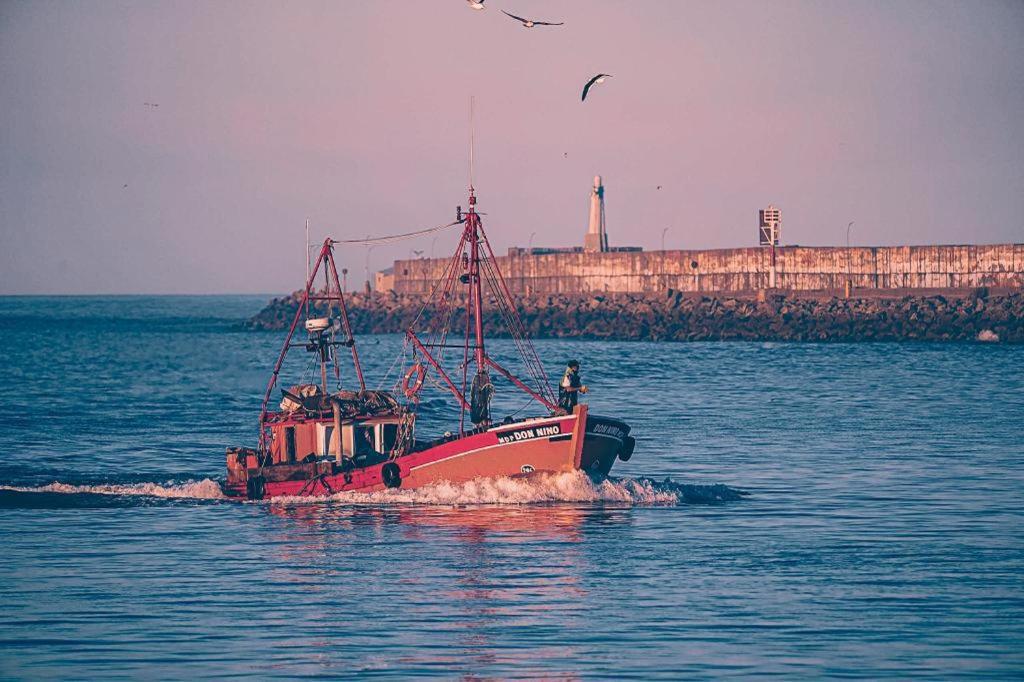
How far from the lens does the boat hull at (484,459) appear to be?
31.3m

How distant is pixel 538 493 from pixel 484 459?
135cm

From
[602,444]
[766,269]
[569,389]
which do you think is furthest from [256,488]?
[766,269]

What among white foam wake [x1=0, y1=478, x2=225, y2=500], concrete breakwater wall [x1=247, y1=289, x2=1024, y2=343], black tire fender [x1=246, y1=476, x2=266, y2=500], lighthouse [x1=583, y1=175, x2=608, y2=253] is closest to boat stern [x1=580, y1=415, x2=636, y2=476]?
black tire fender [x1=246, y1=476, x2=266, y2=500]

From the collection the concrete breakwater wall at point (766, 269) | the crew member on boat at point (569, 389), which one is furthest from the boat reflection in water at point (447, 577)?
the concrete breakwater wall at point (766, 269)

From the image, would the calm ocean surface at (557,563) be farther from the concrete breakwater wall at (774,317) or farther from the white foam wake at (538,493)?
the concrete breakwater wall at (774,317)

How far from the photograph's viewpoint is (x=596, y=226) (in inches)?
5162

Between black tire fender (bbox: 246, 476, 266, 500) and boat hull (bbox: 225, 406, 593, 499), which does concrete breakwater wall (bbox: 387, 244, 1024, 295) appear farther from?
black tire fender (bbox: 246, 476, 266, 500)

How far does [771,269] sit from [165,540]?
92.4m

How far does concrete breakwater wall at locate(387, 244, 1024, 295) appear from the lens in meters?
108

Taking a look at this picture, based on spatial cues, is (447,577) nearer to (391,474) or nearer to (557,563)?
(557,563)

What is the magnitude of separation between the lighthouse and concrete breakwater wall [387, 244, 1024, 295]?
6.31 feet

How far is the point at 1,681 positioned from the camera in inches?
703

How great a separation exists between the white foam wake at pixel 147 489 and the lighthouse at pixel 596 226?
92997mm

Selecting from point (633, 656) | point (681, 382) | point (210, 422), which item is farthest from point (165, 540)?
point (681, 382)
